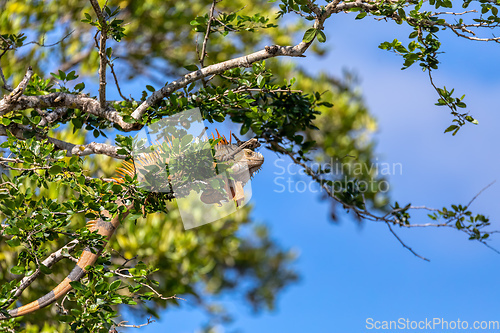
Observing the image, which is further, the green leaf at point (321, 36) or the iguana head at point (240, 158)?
the iguana head at point (240, 158)

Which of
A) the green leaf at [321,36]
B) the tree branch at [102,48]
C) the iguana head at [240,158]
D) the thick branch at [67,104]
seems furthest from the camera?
the thick branch at [67,104]

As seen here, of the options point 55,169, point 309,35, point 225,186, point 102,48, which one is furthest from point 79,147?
point 309,35

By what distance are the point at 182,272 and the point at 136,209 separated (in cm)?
406

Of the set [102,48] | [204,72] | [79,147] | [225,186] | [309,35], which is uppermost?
[102,48]

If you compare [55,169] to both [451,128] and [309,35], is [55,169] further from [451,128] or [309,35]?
[451,128]

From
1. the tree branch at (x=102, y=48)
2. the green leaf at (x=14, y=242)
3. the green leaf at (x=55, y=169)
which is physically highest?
the tree branch at (x=102, y=48)

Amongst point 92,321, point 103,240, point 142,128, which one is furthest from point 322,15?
point 92,321

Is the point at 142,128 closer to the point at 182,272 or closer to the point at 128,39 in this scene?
the point at 182,272

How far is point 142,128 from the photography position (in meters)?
3.27

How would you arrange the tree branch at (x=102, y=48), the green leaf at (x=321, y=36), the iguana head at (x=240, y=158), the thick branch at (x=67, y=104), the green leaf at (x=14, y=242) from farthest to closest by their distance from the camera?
the thick branch at (x=67, y=104) → the iguana head at (x=240, y=158) → the tree branch at (x=102, y=48) → the green leaf at (x=321, y=36) → the green leaf at (x=14, y=242)

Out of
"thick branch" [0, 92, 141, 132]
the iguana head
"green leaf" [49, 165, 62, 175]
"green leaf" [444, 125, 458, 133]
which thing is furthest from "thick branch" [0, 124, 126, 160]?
"green leaf" [444, 125, 458, 133]

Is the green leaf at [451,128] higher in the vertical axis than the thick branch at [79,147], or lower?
lower

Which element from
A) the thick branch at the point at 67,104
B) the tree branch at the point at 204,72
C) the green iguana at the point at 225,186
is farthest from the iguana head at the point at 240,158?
the thick branch at the point at 67,104

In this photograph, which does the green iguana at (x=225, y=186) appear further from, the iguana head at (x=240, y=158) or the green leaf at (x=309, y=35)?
the green leaf at (x=309, y=35)
